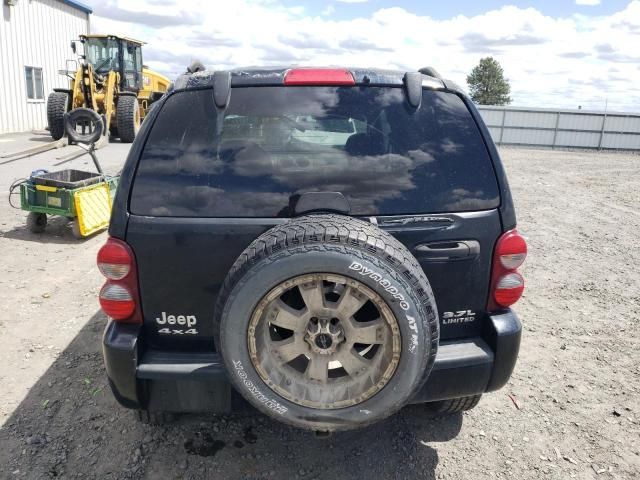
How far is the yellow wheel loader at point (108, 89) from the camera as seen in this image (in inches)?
592

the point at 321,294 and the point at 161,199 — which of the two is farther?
the point at 161,199

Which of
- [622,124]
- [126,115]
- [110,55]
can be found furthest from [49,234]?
[622,124]

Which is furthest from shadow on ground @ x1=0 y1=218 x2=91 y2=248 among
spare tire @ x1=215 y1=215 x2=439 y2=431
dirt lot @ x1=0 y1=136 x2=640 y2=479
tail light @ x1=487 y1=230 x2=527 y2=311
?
tail light @ x1=487 y1=230 x2=527 y2=311

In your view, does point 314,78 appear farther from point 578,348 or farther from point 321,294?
point 578,348

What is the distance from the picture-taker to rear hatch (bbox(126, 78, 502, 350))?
2.28 m

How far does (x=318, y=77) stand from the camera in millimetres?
2465

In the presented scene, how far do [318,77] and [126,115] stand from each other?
14.3 meters

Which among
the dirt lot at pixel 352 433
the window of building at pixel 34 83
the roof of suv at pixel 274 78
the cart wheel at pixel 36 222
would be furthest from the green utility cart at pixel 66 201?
the window of building at pixel 34 83

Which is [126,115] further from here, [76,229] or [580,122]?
[580,122]

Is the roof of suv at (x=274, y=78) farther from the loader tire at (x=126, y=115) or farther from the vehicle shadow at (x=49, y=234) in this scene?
the loader tire at (x=126, y=115)

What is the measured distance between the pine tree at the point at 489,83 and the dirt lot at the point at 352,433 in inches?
2482

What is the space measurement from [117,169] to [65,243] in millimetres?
5360

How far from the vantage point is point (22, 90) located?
20625 millimetres

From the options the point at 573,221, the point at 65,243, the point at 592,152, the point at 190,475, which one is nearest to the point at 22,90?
the point at 65,243
